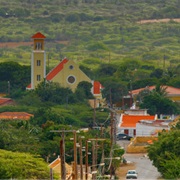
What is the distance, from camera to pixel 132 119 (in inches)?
2628

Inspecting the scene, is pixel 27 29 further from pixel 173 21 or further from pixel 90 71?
pixel 90 71

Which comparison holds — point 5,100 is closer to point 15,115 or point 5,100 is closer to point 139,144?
point 15,115

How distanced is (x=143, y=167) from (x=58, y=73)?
35450 millimetres

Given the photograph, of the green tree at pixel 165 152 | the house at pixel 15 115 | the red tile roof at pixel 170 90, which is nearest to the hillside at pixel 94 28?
the red tile roof at pixel 170 90

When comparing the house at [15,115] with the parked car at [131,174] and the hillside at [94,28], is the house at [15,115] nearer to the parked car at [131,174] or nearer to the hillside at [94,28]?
the parked car at [131,174]

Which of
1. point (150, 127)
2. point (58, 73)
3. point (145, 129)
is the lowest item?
point (145, 129)

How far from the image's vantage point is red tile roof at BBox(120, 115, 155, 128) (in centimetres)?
6519

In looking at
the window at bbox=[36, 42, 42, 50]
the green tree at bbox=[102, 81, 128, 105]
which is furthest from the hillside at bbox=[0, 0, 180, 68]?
the green tree at bbox=[102, 81, 128, 105]

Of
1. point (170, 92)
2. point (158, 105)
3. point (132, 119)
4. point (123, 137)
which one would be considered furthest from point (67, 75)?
point (123, 137)

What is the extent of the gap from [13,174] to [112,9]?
506 feet

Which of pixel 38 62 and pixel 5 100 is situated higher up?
pixel 38 62

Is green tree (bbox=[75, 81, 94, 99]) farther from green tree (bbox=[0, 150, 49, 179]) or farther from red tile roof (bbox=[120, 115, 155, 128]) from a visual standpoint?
green tree (bbox=[0, 150, 49, 179])

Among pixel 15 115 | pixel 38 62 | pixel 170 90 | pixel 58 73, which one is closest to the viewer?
pixel 15 115

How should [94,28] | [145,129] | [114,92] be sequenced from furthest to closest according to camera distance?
[94,28] < [114,92] < [145,129]
